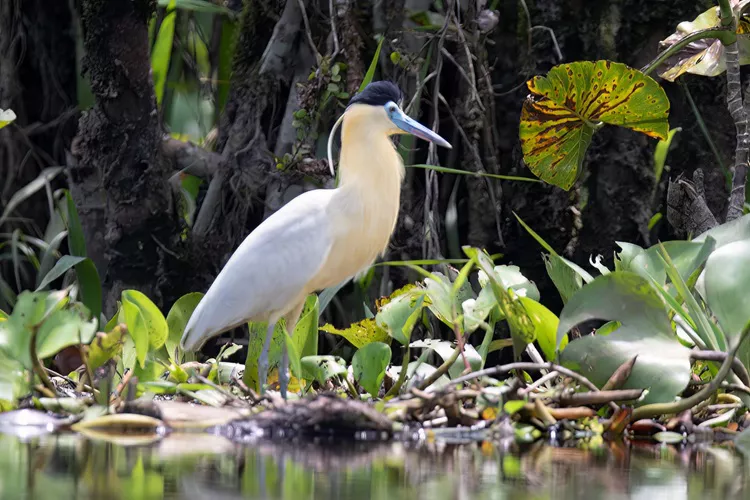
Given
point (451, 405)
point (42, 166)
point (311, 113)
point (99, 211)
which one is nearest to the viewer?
point (451, 405)

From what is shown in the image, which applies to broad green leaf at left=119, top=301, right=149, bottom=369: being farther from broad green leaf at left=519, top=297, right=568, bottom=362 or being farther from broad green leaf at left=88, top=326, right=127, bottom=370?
broad green leaf at left=519, top=297, right=568, bottom=362

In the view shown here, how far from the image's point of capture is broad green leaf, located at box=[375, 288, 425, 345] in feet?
12.3

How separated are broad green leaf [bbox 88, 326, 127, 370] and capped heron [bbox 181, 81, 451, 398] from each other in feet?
2.14

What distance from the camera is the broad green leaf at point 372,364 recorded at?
145 inches

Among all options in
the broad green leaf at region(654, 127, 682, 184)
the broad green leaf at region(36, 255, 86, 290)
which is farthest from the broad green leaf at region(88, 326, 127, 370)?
the broad green leaf at region(654, 127, 682, 184)

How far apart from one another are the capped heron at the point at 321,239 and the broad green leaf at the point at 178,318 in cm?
6

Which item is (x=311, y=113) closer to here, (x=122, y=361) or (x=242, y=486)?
(x=122, y=361)

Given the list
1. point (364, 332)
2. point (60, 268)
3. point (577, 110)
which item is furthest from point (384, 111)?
point (60, 268)

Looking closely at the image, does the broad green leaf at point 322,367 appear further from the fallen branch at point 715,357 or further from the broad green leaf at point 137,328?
the fallen branch at point 715,357

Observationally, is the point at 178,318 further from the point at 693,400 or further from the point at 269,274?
the point at 693,400

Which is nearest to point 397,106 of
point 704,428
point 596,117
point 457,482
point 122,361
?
point 596,117

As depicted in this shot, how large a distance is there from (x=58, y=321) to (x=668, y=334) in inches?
74.5

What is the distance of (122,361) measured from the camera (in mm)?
3973

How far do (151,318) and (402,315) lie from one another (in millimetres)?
898
